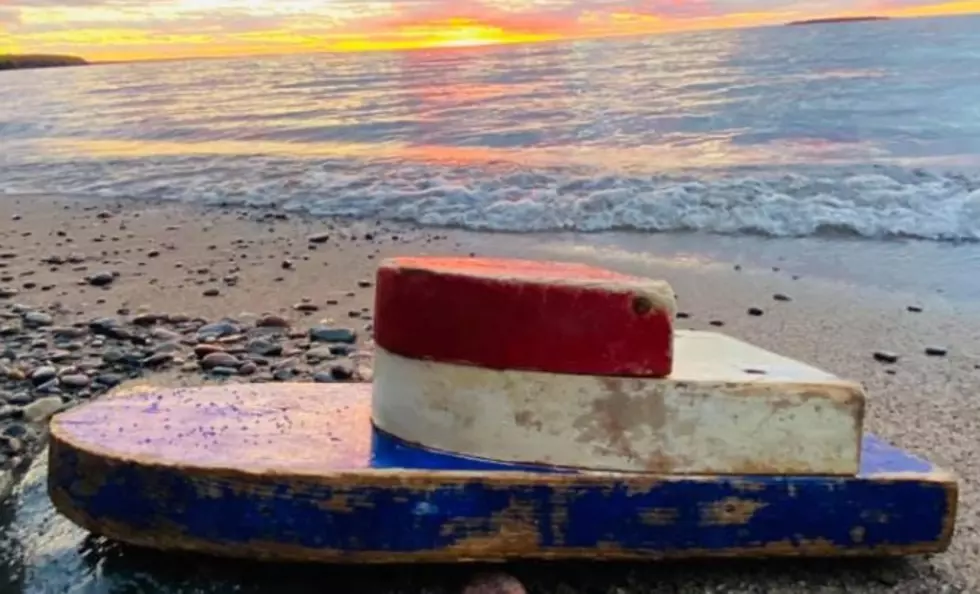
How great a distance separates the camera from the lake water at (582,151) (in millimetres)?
7402

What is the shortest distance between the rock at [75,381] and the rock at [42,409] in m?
0.22

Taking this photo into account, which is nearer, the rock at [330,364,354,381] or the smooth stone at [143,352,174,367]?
the rock at [330,364,354,381]

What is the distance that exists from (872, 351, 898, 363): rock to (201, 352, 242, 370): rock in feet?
8.37

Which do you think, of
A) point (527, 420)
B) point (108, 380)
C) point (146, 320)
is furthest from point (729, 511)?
point (146, 320)

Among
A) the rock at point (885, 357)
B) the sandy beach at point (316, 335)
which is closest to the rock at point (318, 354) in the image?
the sandy beach at point (316, 335)

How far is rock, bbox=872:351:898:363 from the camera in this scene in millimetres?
3820

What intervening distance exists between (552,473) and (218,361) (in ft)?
7.49

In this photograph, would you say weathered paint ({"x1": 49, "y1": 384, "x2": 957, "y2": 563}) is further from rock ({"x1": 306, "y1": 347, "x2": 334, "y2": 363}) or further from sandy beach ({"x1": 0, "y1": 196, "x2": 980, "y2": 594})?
rock ({"x1": 306, "y1": 347, "x2": 334, "y2": 363})

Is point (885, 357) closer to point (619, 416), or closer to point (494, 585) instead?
point (619, 416)

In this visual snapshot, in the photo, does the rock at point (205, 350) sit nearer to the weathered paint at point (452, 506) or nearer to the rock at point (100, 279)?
the rock at point (100, 279)

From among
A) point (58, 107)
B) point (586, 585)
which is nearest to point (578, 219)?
point (586, 585)

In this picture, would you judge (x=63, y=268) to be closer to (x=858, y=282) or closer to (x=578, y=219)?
(x=578, y=219)

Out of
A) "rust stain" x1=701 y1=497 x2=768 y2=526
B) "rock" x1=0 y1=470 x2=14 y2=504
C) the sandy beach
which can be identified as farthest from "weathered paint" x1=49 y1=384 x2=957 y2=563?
"rock" x1=0 y1=470 x2=14 y2=504

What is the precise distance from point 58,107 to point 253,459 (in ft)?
91.9
